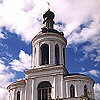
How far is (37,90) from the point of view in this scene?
4662 cm

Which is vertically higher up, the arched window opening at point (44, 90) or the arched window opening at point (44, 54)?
the arched window opening at point (44, 54)

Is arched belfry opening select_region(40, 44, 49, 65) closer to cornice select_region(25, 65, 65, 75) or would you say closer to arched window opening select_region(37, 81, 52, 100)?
cornice select_region(25, 65, 65, 75)

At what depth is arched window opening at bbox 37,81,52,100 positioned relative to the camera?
150ft

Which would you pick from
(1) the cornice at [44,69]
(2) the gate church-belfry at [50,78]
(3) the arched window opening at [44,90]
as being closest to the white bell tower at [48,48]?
(2) the gate church-belfry at [50,78]

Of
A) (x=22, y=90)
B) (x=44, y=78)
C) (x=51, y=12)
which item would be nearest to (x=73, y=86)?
(x=44, y=78)

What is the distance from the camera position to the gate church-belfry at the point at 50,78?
4559cm

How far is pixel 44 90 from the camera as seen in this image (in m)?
46.4

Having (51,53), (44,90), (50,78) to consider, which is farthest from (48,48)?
(44,90)

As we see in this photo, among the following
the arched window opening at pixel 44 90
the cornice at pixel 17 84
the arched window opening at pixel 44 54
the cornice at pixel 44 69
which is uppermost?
the arched window opening at pixel 44 54

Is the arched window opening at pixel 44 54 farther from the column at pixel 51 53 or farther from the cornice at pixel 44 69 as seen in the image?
the cornice at pixel 44 69

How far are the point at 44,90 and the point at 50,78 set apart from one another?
80.2 inches

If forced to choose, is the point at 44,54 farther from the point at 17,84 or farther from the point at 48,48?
the point at 17,84

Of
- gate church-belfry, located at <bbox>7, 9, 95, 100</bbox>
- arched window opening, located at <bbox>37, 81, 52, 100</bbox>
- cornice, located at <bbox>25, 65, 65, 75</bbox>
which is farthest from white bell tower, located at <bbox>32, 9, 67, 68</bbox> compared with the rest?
arched window opening, located at <bbox>37, 81, 52, 100</bbox>

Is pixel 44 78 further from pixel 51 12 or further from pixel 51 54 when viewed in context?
pixel 51 12
